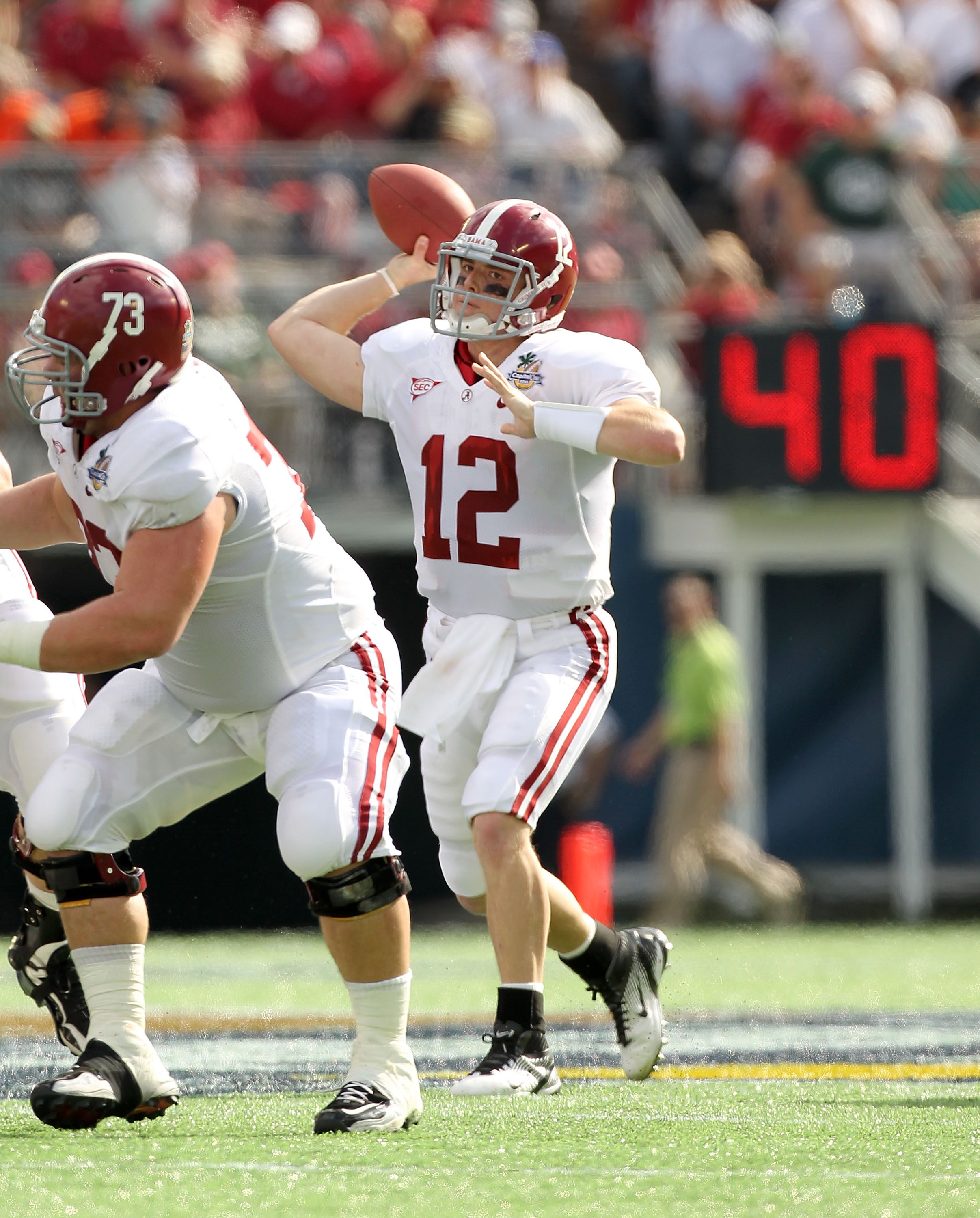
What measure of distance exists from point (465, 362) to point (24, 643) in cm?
143

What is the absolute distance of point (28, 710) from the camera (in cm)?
436

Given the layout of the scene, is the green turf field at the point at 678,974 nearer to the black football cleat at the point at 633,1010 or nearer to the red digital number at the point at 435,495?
the black football cleat at the point at 633,1010

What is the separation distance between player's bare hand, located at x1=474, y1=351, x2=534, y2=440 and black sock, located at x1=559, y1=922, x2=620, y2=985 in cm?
115

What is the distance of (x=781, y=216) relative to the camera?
10781 millimetres

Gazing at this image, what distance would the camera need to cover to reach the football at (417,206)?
480cm

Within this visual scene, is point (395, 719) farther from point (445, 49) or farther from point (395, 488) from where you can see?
point (445, 49)

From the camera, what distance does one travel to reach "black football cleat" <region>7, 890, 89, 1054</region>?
4277 mm

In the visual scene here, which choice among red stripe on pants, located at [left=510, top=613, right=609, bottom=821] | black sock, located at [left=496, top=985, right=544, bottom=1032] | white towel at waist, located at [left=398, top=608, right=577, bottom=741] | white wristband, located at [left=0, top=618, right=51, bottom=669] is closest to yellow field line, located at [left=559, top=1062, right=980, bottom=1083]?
black sock, located at [left=496, top=985, right=544, bottom=1032]

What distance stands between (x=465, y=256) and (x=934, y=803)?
685 centimetres

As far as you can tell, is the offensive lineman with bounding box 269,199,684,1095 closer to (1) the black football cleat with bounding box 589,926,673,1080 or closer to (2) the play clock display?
(1) the black football cleat with bounding box 589,926,673,1080

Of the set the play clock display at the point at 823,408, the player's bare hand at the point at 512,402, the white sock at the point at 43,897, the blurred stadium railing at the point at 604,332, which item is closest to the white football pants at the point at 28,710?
the white sock at the point at 43,897

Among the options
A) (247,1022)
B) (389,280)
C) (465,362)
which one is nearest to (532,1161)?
(465,362)

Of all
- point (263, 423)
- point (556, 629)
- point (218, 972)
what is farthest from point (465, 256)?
point (263, 423)

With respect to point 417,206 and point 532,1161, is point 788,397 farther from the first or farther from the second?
point 532,1161
